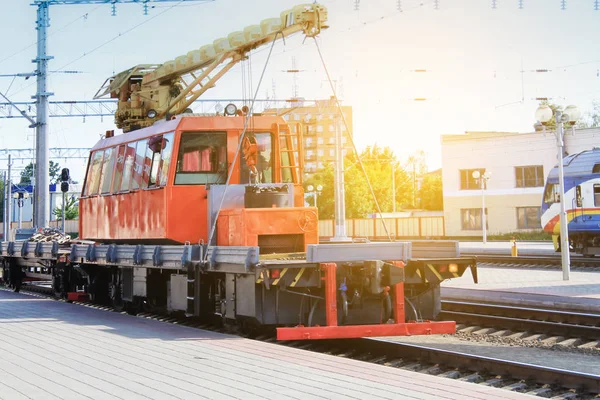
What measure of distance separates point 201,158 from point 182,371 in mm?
5788

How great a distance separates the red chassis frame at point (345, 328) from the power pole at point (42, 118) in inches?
639

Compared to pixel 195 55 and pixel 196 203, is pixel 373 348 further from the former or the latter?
pixel 195 55

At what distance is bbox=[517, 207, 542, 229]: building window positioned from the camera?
2334 inches

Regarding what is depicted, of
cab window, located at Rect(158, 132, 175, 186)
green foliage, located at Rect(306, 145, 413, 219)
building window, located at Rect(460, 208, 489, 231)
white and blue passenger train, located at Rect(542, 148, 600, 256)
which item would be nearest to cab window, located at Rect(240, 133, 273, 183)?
cab window, located at Rect(158, 132, 175, 186)

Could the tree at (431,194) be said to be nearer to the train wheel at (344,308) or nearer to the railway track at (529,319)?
the railway track at (529,319)

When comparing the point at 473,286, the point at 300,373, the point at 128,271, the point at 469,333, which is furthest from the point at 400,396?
the point at 473,286

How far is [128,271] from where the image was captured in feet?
49.1

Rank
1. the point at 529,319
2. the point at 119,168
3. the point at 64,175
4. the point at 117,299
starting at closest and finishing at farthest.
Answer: the point at 529,319, the point at 117,299, the point at 119,168, the point at 64,175

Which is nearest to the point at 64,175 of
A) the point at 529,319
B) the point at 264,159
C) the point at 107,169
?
the point at 107,169

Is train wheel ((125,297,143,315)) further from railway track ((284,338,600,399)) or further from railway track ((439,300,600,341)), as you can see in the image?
railway track ((439,300,600,341))

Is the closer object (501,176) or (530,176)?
(530,176)

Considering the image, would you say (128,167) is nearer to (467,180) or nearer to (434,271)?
(434,271)

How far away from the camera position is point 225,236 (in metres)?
12.6

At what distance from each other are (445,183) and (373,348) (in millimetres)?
53884
